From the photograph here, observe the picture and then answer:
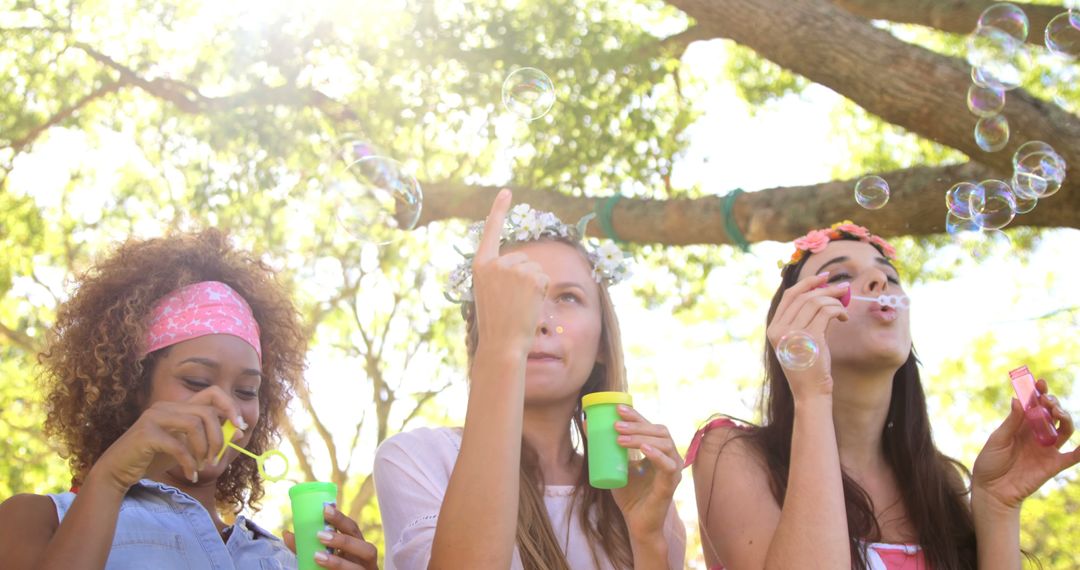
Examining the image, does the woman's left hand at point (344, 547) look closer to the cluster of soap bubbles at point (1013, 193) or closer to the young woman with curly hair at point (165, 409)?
the young woman with curly hair at point (165, 409)

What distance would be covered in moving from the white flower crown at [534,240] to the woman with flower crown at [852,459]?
498 millimetres

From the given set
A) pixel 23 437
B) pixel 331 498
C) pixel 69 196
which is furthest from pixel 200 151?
pixel 331 498

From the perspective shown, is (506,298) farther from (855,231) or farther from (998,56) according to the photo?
(998,56)

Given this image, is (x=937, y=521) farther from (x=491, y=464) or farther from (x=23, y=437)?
(x=23, y=437)

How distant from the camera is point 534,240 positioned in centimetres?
319

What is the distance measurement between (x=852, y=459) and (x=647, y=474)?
2.64 feet

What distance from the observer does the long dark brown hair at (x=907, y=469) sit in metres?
2.71

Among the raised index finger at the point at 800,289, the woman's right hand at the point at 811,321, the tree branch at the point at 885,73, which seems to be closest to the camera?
the woman's right hand at the point at 811,321

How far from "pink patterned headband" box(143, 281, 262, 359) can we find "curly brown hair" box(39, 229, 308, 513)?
1.3 inches

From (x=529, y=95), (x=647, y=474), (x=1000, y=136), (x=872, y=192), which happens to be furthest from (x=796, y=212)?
(x=647, y=474)

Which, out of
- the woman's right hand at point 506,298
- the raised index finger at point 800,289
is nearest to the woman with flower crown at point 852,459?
→ the raised index finger at point 800,289

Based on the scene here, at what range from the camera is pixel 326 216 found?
37.8ft

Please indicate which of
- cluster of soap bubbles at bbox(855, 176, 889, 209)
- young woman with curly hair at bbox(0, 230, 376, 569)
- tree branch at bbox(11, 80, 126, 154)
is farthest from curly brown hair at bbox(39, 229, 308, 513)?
tree branch at bbox(11, 80, 126, 154)

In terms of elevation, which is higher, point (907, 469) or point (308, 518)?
point (907, 469)
